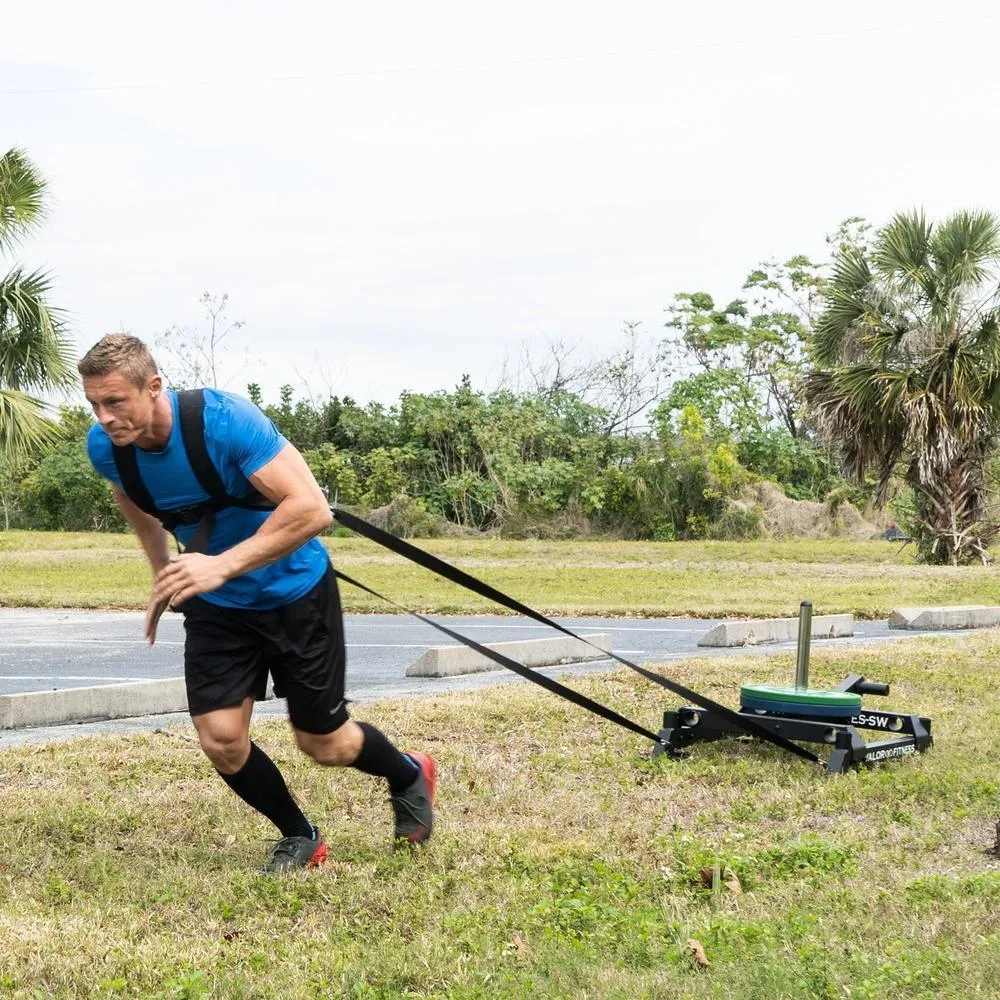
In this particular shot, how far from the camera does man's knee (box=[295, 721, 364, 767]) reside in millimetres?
4484

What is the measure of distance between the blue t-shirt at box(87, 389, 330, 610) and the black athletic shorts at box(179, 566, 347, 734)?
4cm

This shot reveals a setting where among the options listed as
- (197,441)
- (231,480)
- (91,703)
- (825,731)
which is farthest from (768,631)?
(197,441)

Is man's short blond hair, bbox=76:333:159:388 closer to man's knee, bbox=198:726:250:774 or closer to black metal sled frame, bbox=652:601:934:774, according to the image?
man's knee, bbox=198:726:250:774

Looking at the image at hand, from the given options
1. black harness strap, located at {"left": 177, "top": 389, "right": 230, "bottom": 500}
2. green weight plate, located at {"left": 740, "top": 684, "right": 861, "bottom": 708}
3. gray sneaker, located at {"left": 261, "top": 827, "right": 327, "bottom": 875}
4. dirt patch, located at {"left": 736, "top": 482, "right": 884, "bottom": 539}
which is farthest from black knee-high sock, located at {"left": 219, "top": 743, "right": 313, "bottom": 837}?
dirt patch, located at {"left": 736, "top": 482, "right": 884, "bottom": 539}

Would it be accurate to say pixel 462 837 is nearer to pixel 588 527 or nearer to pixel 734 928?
pixel 734 928

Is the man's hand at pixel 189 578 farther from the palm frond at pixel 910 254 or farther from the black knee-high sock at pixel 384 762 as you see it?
the palm frond at pixel 910 254

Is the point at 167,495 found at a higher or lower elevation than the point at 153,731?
higher

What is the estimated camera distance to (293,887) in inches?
171

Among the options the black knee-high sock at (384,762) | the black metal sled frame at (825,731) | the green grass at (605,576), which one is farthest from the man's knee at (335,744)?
the green grass at (605,576)

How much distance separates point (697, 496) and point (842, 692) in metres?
24.6

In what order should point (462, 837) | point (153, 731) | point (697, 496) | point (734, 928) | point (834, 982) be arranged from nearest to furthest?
point (834, 982) → point (734, 928) → point (462, 837) → point (153, 731) → point (697, 496)

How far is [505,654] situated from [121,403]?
242 inches

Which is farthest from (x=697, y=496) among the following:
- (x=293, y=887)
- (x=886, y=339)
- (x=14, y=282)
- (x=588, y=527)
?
(x=293, y=887)

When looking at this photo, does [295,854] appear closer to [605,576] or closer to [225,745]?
[225,745]
